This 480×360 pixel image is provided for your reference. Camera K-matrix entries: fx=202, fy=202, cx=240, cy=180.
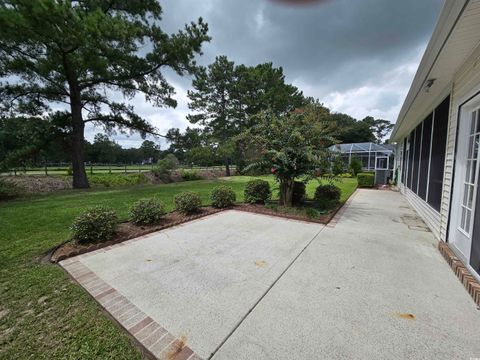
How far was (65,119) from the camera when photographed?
10555 millimetres

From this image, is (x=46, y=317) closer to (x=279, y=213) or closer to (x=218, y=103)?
(x=279, y=213)

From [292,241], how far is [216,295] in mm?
1975

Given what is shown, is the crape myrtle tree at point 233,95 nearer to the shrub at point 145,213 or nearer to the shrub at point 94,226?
the shrub at point 145,213

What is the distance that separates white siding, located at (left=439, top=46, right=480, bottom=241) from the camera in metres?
2.76

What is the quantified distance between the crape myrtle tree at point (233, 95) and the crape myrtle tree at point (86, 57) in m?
10.6

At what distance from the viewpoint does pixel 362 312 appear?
1.92m

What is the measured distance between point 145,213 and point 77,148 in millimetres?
9663

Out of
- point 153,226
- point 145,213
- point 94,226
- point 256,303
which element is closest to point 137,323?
point 256,303

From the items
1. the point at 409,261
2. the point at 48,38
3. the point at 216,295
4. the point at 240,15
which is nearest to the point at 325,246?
the point at 409,261

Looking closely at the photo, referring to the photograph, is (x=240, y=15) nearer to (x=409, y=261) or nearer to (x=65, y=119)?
(x=409, y=261)

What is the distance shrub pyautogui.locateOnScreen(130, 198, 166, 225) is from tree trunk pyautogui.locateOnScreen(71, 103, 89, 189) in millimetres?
9132

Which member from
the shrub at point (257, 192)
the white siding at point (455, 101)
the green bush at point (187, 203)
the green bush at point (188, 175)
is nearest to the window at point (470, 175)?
the white siding at point (455, 101)

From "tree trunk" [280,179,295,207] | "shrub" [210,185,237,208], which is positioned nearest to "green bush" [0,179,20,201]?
"shrub" [210,185,237,208]

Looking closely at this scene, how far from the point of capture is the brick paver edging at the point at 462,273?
2133 mm
